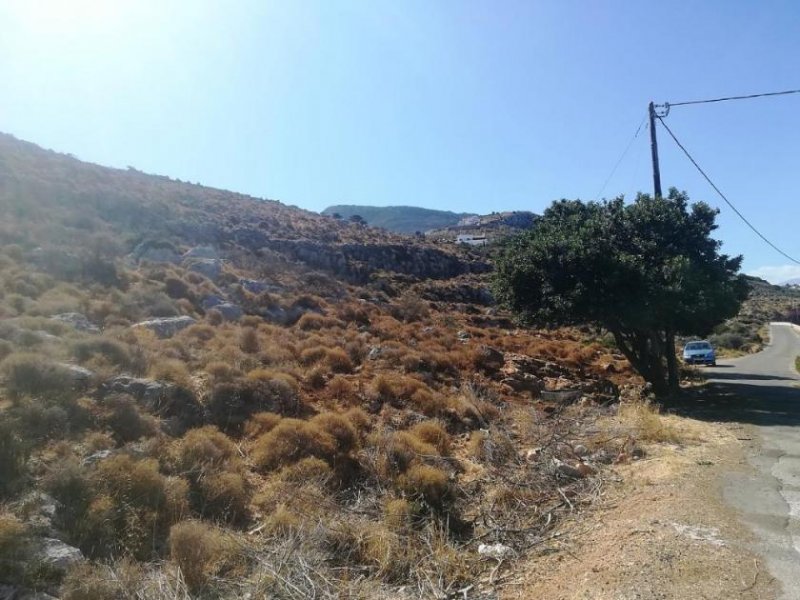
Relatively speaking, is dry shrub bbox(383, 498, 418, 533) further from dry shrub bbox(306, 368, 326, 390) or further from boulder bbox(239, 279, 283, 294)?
boulder bbox(239, 279, 283, 294)

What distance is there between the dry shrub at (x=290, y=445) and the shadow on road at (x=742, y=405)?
8.63 metres

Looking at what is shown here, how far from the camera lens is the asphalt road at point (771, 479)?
5508 mm

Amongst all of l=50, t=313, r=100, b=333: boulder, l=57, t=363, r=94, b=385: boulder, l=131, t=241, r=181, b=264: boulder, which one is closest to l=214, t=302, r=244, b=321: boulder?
l=50, t=313, r=100, b=333: boulder

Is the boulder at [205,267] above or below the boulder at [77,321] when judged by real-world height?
above

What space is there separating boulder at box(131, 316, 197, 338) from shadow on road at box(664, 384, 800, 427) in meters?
12.8

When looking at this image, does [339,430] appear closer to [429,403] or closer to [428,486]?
[428,486]

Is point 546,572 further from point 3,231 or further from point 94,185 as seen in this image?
point 94,185

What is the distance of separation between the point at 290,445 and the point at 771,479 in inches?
283

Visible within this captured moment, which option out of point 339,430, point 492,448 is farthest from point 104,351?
point 492,448

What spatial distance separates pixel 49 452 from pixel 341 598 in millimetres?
4536

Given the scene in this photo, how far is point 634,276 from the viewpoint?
15102mm

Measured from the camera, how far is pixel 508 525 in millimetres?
7512

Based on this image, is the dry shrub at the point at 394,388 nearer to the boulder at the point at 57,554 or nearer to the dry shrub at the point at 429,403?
the dry shrub at the point at 429,403

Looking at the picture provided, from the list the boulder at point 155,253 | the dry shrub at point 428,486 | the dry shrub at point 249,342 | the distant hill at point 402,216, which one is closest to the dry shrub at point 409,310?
the boulder at point 155,253
